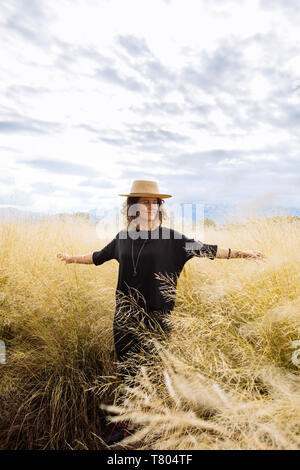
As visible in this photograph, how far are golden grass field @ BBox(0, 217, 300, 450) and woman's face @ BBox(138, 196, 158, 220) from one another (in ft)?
2.17

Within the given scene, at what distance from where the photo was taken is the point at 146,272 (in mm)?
2279

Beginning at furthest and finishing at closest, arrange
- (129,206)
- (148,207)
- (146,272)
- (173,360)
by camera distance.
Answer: (129,206), (148,207), (146,272), (173,360)

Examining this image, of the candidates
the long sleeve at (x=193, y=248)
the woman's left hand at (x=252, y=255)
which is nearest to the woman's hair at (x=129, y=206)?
the long sleeve at (x=193, y=248)

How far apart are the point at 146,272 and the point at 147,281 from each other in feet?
0.21

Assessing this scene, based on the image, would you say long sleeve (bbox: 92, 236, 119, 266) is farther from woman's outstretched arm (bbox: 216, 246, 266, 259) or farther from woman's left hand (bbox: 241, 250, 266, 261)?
woman's left hand (bbox: 241, 250, 266, 261)

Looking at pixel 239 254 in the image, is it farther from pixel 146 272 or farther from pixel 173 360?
pixel 173 360

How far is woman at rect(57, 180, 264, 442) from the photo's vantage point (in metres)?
2.24

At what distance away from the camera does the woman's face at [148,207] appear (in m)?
2.43

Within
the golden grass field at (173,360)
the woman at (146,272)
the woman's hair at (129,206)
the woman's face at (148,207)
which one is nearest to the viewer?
Answer: the golden grass field at (173,360)

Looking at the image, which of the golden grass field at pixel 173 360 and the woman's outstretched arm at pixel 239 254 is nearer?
the golden grass field at pixel 173 360

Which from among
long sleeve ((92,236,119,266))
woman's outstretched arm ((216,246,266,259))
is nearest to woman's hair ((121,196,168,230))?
long sleeve ((92,236,119,266))

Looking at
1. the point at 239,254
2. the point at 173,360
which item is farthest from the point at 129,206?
the point at 173,360

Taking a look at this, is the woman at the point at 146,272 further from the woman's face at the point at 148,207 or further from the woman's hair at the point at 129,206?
the woman's hair at the point at 129,206
